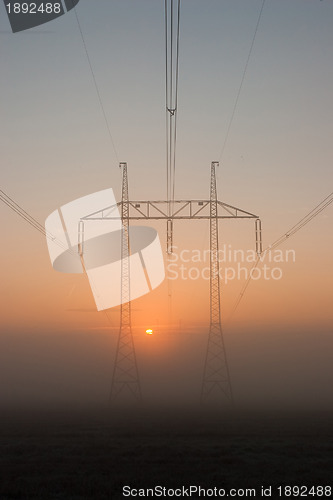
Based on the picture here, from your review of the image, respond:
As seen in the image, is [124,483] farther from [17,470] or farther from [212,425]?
[212,425]

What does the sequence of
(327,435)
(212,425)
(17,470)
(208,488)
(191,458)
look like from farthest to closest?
(212,425) → (327,435) → (191,458) → (17,470) → (208,488)

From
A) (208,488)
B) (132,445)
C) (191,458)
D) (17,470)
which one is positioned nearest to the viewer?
(208,488)

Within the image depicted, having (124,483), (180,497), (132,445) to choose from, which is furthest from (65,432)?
(180,497)

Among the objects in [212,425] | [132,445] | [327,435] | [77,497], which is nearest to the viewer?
[77,497]

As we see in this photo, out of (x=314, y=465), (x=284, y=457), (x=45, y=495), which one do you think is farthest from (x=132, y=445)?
(x=45, y=495)

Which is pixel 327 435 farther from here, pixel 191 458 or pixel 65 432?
pixel 65 432

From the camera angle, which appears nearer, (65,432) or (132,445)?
(132,445)
